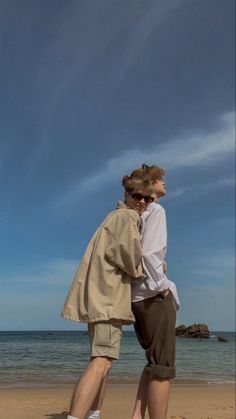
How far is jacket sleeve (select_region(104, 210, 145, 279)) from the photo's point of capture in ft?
11.0

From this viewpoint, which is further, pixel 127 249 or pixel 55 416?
pixel 55 416

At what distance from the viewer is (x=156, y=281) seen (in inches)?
136

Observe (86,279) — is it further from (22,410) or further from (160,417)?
(22,410)

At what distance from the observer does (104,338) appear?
328cm

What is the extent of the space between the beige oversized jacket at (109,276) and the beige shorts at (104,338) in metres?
0.07

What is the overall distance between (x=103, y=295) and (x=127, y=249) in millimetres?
362

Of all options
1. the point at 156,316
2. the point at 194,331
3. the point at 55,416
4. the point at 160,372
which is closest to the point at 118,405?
the point at 55,416

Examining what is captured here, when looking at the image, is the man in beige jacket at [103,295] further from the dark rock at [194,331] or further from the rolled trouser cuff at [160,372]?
the dark rock at [194,331]

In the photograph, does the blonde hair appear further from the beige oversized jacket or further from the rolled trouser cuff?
the rolled trouser cuff

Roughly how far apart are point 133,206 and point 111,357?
1146 millimetres

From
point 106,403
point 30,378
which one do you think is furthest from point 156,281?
point 30,378

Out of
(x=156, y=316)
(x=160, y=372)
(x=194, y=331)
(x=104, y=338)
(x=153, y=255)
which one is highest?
(x=194, y=331)

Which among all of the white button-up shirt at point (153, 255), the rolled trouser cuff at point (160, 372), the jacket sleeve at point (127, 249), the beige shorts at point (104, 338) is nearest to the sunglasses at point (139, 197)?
the white button-up shirt at point (153, 255)

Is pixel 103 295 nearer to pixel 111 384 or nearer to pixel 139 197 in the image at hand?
pixel 139 197
